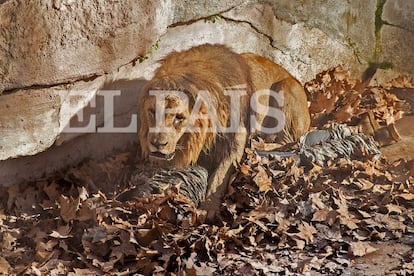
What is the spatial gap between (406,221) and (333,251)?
0.81m

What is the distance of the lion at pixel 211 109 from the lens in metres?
5.45

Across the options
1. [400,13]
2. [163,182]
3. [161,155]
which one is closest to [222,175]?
[163,182]

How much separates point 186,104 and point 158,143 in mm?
395

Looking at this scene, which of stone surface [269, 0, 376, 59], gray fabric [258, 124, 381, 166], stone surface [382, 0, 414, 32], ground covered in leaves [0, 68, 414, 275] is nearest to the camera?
ground covered in leaves [0, 68, 414, 275]

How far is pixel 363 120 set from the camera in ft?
23.5

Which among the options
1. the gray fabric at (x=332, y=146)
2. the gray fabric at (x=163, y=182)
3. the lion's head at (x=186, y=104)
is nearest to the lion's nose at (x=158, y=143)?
the lion's head at (x=186, y=104)

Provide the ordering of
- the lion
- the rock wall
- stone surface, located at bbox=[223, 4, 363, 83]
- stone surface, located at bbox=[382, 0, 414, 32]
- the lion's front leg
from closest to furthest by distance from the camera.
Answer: the rock wall
the lion
the lion's front leg
stone surface, located at bbox=[223, 4, 363, 83]
stone surface, located at bbox=[382, 0, 414, 32]

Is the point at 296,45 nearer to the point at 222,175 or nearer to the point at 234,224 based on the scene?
the point at 222,175

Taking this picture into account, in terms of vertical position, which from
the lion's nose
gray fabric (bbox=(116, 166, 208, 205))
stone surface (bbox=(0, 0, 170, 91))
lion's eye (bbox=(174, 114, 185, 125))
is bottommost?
gray fabric (bbox=(116, 166, 208, 205))

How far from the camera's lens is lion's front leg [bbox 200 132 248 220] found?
5763 millimetres

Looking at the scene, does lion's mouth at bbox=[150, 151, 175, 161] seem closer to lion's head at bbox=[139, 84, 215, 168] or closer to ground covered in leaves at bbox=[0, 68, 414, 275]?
lion's head at bbox=[139, 84, 215, 168]

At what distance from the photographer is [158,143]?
534 cm

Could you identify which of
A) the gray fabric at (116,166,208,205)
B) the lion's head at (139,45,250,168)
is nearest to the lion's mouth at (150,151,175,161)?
the lion's head at (139,45,250,168)

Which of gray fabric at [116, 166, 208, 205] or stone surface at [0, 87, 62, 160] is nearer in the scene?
stone surface at [0, 87, 62, 160]
